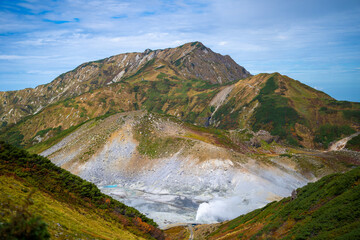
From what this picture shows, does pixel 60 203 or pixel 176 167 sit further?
pixel 176 167

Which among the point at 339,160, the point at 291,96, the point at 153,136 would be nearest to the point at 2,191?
the point at 153,136

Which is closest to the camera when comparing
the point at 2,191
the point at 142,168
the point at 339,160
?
the point at 2,191

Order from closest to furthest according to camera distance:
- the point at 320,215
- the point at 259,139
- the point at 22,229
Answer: the point at 22,229 → the point at 320,215 → the point at 259,139

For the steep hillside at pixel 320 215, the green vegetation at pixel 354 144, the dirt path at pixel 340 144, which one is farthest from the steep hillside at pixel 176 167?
the dirt path at pixel 340 144

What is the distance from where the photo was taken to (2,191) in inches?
742

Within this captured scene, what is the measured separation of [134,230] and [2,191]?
1898 cm

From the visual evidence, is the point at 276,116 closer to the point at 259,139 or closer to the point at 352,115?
the point at 352,115

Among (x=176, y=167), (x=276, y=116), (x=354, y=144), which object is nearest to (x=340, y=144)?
(x=354, y=144)

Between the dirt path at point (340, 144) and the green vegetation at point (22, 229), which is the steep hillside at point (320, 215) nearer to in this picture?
the green vegetation at point (22, 229)

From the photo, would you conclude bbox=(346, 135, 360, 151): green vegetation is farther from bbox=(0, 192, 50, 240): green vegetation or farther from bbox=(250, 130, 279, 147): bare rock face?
bbox=(0, 192, 50, 240): green vegetation

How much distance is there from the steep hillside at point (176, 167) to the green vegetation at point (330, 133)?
52.1 m

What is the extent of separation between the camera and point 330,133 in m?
148

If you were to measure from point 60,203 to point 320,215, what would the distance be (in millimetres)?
27659

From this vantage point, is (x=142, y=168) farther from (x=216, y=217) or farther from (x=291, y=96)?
(x=291, y=96)
